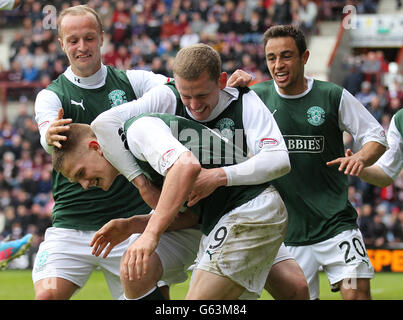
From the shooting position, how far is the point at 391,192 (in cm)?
1548

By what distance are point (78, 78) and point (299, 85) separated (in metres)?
1.79

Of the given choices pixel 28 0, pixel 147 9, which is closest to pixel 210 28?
pixel 147 9

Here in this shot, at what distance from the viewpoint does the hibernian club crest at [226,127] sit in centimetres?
420

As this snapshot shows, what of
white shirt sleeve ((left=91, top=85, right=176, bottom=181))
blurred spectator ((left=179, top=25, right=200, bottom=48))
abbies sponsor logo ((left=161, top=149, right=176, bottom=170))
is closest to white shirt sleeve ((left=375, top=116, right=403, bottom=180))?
white shirt sleeve ((left=91, top=85, right=176, bottom=181))

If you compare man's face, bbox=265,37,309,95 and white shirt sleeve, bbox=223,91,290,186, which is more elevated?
man's face, bbox=265,37,309,95

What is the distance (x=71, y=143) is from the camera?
457 centimetres

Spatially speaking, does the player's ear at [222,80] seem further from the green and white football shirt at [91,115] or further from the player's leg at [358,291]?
the player's leg at [358,291]

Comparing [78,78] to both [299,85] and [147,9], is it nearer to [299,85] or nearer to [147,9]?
[299,85]

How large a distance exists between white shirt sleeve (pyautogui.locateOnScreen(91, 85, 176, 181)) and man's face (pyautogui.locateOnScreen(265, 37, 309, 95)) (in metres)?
1.64

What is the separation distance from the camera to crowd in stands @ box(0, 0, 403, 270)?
1581cm

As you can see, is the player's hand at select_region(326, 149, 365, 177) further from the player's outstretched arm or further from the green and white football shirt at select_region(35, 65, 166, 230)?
the green and white football shirt at select_region(35, 65, 166, 230)

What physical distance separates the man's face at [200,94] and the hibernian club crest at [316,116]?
175 cm

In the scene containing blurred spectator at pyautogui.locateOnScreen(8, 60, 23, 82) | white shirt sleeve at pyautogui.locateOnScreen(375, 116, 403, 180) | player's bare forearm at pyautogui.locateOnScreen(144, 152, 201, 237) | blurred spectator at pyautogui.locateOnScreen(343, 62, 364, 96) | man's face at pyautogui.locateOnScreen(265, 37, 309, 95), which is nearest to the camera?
player's bare forearm at pyautogui.locateOnScreen(144, 152, 201, 237)

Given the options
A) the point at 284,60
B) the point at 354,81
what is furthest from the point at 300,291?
the point at 354,81
